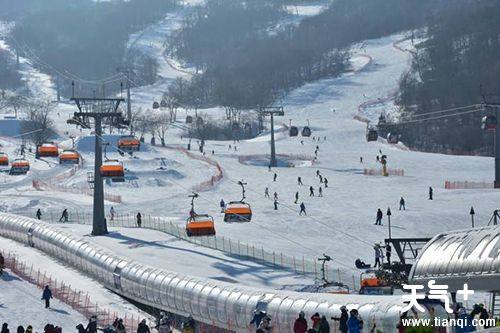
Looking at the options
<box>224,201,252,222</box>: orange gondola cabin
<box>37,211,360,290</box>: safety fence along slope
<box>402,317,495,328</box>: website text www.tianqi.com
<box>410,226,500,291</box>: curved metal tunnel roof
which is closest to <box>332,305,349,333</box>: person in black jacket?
<box>402,317,495,328</box>: website text www.tianqi.com

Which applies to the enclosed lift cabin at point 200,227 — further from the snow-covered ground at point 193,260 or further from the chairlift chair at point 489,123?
the chairlift chair at point 489,123

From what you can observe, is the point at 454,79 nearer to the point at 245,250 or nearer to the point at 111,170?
the point at 111,170

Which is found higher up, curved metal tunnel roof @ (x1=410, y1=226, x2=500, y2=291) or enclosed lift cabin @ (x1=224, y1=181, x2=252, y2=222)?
curved metal tunnel roof @ (x1=410, y1=226, x2=500, y2=291)

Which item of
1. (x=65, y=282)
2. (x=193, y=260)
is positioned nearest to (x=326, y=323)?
(x=65, y=282)

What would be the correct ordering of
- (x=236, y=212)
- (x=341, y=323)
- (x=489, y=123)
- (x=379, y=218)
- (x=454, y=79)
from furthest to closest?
(x=454, y=79) → (x=489, y=123) → (x=379, y=218) → (x=236, y=212) → (x=341, y=323)

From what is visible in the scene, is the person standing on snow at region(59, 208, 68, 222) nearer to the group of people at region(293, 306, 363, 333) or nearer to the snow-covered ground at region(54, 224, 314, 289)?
the snow-covered ground at region(54, 224, 314, 289)

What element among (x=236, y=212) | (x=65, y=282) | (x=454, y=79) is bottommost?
(x=65, y=282)

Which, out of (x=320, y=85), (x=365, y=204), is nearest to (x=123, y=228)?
(x=365, y=204)
